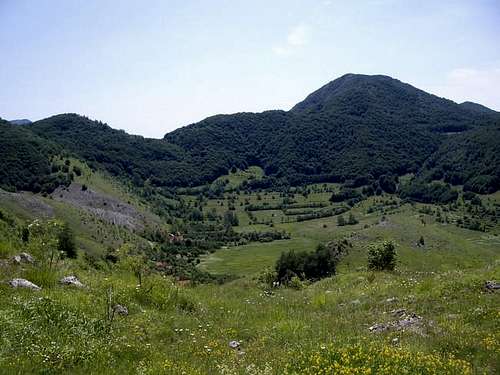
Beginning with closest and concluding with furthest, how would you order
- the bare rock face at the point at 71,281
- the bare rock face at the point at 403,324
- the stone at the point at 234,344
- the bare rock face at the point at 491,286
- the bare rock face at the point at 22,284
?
the stone at the point at 234,344 → the bare rock face at the point at 403,324 → the bare rock face at the point at 22,284 → the bare rock face at the point at 71,281 → the bare rock face at the point at 491,286

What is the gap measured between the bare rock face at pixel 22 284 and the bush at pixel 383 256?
20625 millimetres

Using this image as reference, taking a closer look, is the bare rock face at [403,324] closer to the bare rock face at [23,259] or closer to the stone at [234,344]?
the stone at [234,344]

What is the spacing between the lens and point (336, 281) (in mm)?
25938

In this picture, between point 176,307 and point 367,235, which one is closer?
point 176,307

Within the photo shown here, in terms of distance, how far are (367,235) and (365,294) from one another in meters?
178

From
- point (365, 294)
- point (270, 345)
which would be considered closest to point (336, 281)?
point (365, 294)

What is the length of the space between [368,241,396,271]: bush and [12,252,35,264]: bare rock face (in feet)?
65.9

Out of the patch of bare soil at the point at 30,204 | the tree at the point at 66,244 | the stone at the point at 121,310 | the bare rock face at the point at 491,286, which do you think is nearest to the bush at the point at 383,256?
the bare rock face at the point at 491,286

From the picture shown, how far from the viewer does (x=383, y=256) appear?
28.8 meters

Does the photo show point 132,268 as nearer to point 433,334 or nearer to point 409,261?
point 433,334

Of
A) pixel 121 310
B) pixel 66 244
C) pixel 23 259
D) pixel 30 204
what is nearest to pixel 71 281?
pixel 23 259

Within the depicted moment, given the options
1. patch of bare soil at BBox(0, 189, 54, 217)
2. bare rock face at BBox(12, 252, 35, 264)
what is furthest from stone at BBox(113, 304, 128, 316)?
patch of bare soil at BBox(0, 189, 54, 217)

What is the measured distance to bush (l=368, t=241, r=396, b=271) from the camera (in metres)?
28.7

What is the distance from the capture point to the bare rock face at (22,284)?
46.3 ft
